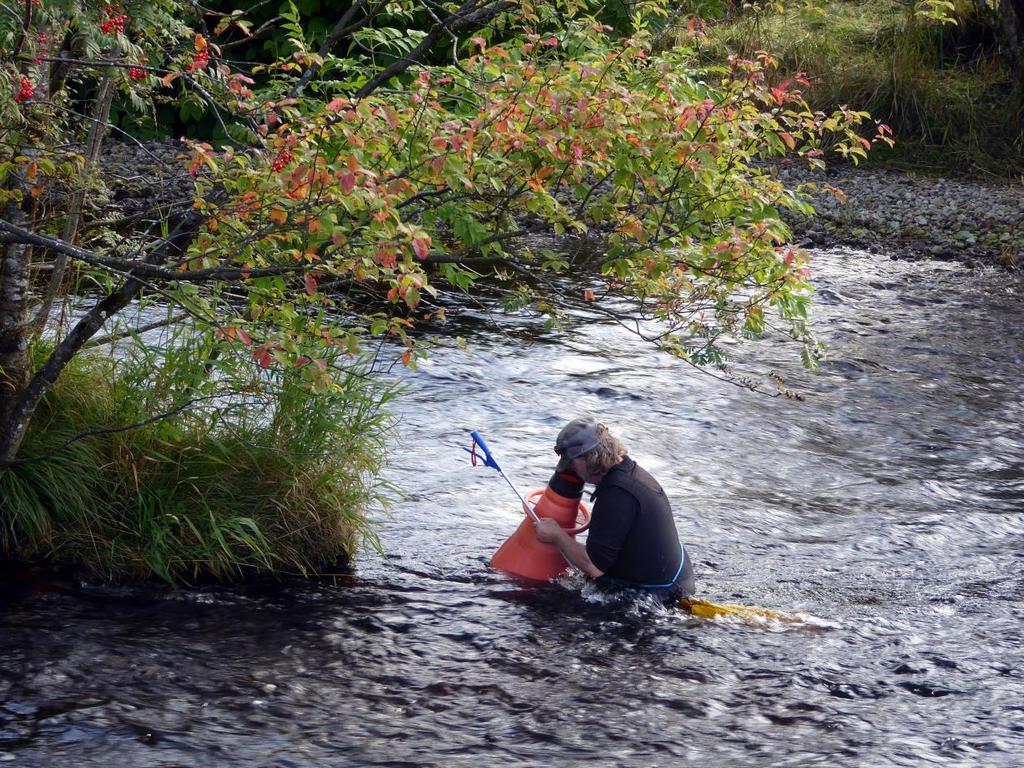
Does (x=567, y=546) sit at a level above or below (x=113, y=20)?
below

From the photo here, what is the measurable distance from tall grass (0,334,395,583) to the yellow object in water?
173 cm

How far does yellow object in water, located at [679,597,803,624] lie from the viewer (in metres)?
6.30

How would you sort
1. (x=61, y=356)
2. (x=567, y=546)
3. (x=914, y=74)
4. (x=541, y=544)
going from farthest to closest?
(x=914, y=74)
(x=541, y=544)
(x=567, y=546)
(x=61, y=356)

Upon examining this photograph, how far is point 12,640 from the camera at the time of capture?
5461 mm

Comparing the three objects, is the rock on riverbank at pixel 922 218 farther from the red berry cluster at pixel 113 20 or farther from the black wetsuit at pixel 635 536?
the red berry cluster at pixel 113 20

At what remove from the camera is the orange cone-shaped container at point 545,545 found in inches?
257

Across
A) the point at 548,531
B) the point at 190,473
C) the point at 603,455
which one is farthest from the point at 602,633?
the point at 190,473

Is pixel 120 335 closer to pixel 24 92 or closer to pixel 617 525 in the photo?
pixel 24 92

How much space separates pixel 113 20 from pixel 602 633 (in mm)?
3574

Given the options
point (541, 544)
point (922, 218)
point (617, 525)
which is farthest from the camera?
point (922, 218)

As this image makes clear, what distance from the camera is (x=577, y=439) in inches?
244

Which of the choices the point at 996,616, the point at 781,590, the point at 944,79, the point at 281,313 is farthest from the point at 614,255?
the point at 944,79

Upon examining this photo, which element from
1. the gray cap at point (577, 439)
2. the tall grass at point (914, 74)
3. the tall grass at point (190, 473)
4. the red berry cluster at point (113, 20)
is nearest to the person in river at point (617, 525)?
the gray cap at point (577, 439)

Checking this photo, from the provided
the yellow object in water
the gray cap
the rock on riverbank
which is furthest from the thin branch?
the rock on riverbank
